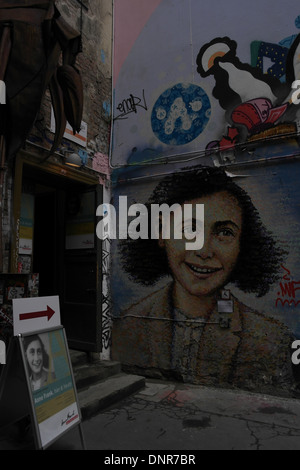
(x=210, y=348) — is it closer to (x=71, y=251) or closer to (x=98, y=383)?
(x=98, y=383)

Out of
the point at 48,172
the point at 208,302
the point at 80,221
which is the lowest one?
the point at 208,302

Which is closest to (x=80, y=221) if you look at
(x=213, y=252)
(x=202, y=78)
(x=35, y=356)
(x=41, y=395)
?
(x=213, y=252)

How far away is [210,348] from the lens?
5473 mm

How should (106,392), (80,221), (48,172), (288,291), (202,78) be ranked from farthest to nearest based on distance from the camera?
(80,221) < (202,78) < (48,172) < (288,291) < (106,392)

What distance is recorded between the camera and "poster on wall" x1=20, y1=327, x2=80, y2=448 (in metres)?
3.02

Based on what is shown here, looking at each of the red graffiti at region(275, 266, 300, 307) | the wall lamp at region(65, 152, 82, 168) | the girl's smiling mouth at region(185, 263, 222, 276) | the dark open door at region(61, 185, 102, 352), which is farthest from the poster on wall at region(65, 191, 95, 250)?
the red graffiti at region(275, 266, 300, 307)

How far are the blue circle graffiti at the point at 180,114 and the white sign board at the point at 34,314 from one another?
3.74 m

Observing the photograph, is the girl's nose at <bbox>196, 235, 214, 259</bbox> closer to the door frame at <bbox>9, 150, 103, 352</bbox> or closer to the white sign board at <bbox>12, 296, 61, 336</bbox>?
the door frame at <bbox>9, 150, 103, 352</bbox>

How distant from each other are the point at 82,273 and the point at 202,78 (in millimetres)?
3838

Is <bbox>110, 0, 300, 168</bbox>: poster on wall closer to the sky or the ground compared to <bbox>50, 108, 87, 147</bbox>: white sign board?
closer to the sky

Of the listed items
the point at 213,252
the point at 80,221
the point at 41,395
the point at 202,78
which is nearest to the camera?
the point at 41,395

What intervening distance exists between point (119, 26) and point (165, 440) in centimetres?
703

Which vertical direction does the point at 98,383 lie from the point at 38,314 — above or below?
below

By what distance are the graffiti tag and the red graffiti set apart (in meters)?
3.80
